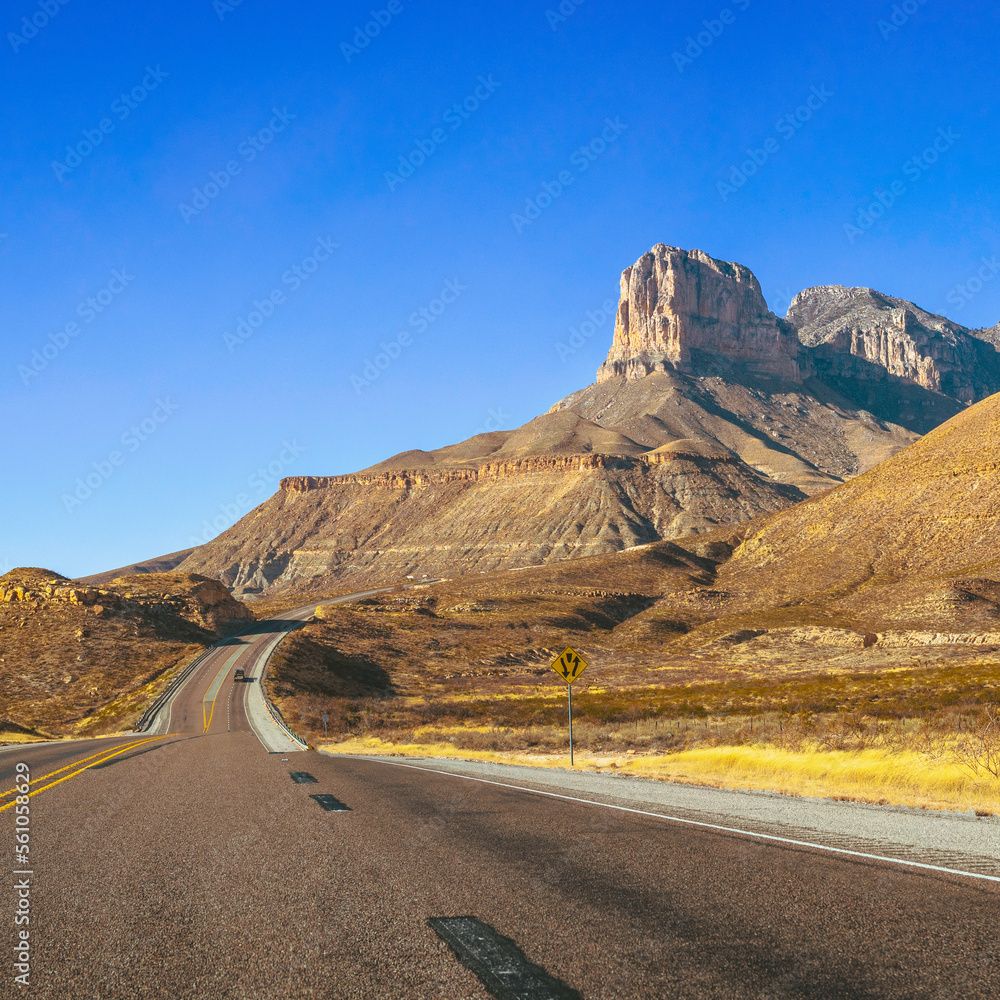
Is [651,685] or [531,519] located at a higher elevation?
[531,519]

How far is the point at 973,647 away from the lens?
59.3 meters

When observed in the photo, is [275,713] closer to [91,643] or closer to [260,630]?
[91,643]

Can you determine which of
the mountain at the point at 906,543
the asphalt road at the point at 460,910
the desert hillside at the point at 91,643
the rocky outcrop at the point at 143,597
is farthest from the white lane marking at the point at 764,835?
the rocky outcrop at the point at 143,597

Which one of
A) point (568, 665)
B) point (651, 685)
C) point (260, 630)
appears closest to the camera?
point (568, 665)

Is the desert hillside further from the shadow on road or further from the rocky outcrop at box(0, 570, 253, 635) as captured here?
the shadow on road

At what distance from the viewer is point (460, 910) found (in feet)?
19.4

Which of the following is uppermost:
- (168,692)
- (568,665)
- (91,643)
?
(91,643)

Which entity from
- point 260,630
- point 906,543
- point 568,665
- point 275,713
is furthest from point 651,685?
point 260,630

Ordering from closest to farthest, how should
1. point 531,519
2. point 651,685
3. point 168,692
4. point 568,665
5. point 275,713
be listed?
point 568,665
point 275,713
point 168,692
point 651,685
point 531,519

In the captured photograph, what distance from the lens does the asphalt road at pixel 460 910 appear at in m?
4.65

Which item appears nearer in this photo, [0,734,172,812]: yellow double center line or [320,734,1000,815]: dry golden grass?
[0,734,172,812]: yellow double center line

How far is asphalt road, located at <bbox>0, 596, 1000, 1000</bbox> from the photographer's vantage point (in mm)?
4652

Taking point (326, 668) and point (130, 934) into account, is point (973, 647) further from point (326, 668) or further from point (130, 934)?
point (130, 934)

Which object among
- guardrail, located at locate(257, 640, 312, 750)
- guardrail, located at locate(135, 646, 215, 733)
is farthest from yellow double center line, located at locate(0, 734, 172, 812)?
guardrail, located at locate(135, 646, 215, 733)
